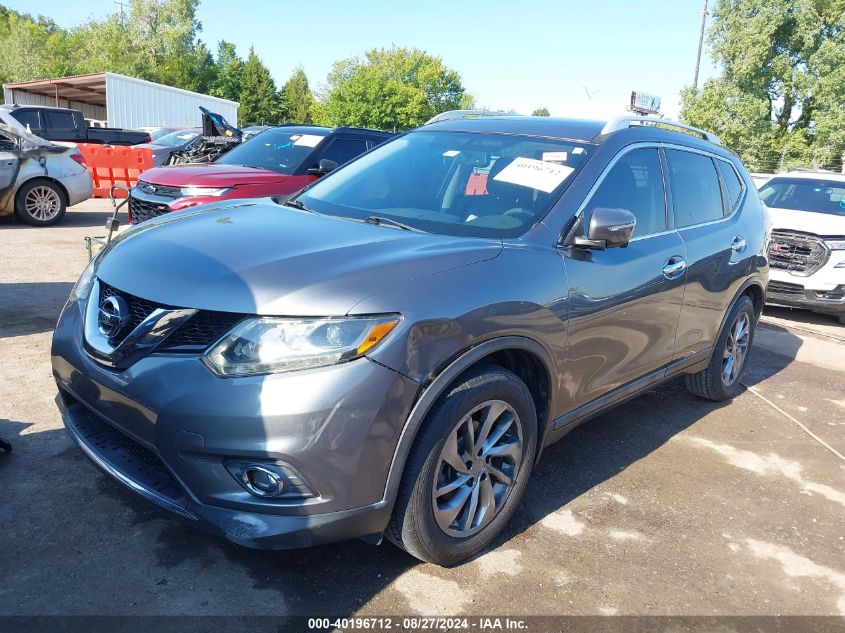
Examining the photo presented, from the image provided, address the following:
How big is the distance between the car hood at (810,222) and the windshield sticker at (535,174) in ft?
18.9

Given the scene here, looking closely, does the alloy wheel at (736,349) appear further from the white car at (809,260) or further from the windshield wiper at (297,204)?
the windshield wiper at (297,204)

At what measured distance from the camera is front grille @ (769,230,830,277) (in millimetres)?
8094

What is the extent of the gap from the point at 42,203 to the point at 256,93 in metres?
60.1

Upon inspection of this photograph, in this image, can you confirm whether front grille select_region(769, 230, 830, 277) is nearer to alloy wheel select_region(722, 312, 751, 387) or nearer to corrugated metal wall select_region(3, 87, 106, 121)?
alloy wheel select_region(722, 312, 751, 387)

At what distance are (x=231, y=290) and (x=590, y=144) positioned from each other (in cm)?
203

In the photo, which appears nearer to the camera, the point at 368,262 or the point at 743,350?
the point at 368,262

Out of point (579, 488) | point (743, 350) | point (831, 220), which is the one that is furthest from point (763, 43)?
point (579, 488)

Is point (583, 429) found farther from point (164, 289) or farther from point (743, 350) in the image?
point (164, 289)

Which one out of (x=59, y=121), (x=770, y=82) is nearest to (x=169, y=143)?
(x=59, y=121)

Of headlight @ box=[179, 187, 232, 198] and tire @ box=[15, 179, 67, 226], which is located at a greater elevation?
headlight @ box=[179, 187, 232, 198]

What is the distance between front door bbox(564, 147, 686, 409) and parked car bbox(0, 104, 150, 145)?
15581 mm

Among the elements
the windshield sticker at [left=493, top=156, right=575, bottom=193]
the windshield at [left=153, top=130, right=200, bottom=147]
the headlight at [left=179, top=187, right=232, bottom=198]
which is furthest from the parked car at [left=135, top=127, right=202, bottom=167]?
the windshield sticker at [left=493, top=156, right=575, bottom=193]

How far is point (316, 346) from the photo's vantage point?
7.18ft

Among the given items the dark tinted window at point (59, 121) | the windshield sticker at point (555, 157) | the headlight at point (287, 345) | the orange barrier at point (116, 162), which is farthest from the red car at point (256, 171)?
the dark tinted window at point (59, 121)
